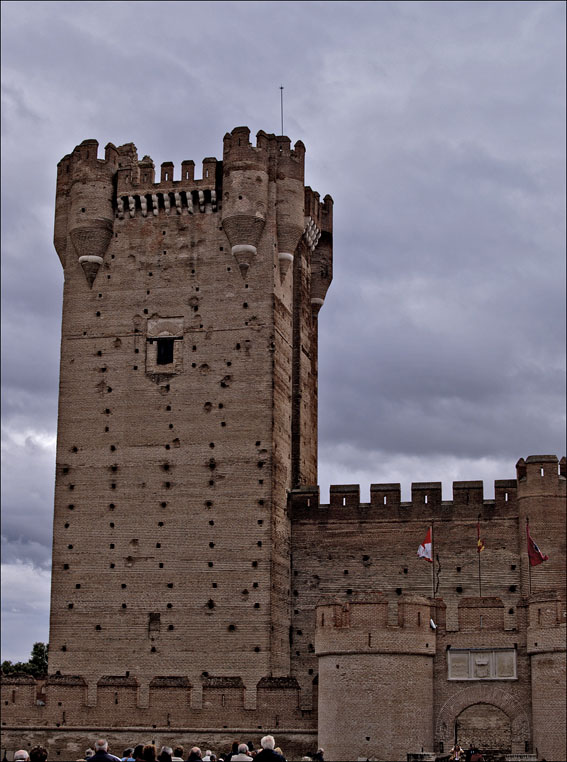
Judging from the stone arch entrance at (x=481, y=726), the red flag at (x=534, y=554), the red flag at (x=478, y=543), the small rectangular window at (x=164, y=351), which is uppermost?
the small rectangular window at (x=164, y=351)

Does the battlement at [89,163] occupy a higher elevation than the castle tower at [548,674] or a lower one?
higher

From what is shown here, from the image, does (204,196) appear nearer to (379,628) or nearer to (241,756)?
(379,628)

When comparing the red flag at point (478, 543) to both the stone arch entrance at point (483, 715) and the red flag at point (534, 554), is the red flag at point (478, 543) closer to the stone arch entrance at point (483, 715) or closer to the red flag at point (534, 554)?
the red flag at point (534, 554)

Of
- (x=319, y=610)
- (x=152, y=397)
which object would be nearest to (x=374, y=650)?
(x=319, y=610)

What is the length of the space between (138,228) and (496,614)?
859 inches

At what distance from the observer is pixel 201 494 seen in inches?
1790

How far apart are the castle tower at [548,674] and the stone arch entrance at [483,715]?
1.29ft

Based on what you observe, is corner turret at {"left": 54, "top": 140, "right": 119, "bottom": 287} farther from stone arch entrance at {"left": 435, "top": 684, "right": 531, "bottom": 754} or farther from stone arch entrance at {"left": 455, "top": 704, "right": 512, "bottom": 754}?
stone arch entrance at {"left": 455, "top": 704, "right": 512, "bottom": 754}

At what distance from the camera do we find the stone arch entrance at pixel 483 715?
33.2 meters

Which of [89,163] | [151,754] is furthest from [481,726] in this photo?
[89,163]

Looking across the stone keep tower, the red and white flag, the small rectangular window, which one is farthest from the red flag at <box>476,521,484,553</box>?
the small rectangular window

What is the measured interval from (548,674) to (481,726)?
2.34 metres

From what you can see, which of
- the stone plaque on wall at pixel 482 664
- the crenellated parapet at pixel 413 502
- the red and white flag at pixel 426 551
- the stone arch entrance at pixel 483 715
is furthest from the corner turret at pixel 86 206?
the stone arch entrance at pixel 483 715

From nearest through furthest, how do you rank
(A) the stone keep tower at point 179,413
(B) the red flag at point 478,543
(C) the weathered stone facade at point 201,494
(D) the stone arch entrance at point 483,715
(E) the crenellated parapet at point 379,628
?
(D) the stone arch entrance at point 483,715 < (E) the crenellated parapet at point 379,628 < (C) the weathered stone facade at point 201,494 < (B) the red flag at point 478,543 < (A) the stone keep tower at point 179,413
